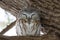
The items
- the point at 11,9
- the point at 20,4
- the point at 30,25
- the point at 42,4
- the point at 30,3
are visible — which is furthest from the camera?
the point at 11,9

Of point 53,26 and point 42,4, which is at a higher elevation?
point 42,4

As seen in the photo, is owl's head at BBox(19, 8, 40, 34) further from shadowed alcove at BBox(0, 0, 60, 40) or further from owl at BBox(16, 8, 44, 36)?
shadowed alcove at BBox(0, 0, 60, 40)

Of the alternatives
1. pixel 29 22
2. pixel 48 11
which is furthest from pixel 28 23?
pixel 48 11

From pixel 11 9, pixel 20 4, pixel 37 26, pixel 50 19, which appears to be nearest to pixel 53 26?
pixel 50 19

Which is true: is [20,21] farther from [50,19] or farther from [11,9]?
[11,9]

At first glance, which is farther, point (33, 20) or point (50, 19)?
point (50, 19)

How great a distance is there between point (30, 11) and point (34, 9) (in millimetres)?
104

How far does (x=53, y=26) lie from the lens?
54.9 inches

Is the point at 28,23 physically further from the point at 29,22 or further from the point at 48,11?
the point at 48,11

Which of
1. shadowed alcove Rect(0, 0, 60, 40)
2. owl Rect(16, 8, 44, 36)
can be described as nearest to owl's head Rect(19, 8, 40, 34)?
owl Rect(16, 8, 44, 36)

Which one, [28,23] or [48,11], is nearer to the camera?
[28,23]

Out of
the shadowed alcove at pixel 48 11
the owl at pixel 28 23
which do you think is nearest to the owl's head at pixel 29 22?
the owl at pixel 28 23

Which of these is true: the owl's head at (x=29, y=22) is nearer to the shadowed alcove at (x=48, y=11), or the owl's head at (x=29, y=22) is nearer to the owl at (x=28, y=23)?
the owl at (x=28, y=23)

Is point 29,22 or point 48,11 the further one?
point 48,11
